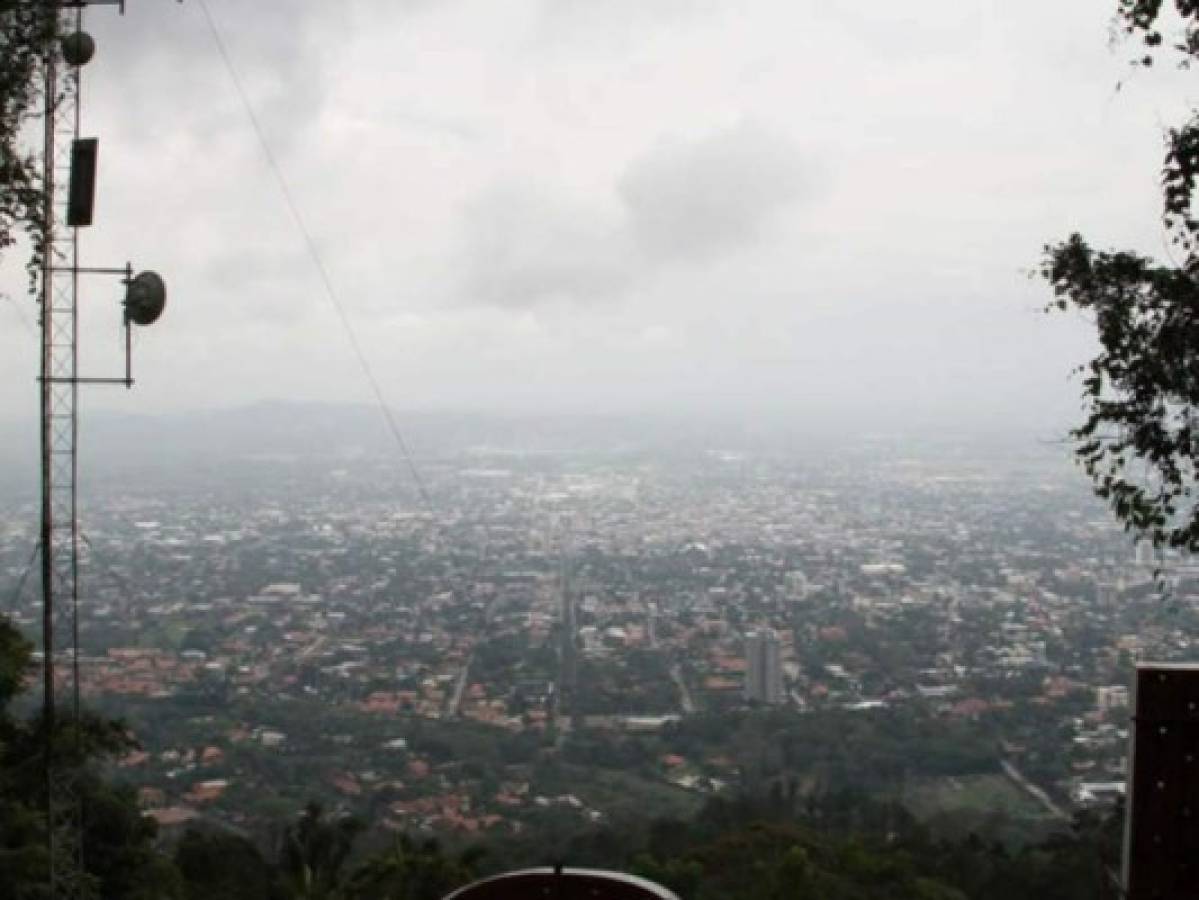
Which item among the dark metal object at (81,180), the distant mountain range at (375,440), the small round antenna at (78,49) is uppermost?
the small round antenna at (78,49)

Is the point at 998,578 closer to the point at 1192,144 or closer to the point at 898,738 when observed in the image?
the point at 898,738

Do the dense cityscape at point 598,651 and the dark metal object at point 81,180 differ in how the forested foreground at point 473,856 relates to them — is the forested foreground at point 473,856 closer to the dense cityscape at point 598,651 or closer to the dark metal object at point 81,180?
the dense cityscape at point 598,651

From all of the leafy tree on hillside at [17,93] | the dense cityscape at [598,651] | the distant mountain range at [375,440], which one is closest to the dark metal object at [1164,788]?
the leafy tree on hillside at [17,93]

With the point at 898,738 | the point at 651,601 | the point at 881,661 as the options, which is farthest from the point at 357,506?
the point at 898,738

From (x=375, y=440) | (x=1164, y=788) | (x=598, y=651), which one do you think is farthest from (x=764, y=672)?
(x=375, y=440)

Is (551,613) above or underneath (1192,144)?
underneath
